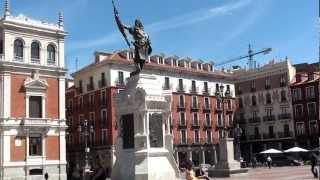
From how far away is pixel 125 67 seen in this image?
243 feet

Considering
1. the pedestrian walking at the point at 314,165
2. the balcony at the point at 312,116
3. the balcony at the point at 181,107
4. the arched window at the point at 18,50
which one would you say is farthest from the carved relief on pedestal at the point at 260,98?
the pedestrian walking at the point at 314,165

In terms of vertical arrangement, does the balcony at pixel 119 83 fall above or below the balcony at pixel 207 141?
above

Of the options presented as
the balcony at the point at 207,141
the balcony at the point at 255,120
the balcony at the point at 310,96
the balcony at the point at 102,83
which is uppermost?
the balcony at the point at 102,83

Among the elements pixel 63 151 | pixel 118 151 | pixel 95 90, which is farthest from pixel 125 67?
pixel 118 151

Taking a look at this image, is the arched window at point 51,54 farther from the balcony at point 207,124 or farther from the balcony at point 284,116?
the balcony at point 284,116

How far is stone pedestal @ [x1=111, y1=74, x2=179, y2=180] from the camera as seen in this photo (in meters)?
25.2

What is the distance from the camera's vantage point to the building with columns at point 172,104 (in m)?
73.2

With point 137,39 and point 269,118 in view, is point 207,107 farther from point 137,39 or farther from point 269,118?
point 137,39

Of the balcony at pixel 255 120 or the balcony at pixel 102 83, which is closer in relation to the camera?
the balcony at pixel 102 83

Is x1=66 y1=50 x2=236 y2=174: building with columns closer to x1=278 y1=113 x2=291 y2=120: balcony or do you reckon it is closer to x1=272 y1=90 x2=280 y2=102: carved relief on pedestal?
x1=272 y1=90 x2=280 y2=102: carved relief on pedestal

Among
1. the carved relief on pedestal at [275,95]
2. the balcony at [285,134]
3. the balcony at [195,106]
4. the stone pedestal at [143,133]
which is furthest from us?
the carved relief on pedestal at [275,95]

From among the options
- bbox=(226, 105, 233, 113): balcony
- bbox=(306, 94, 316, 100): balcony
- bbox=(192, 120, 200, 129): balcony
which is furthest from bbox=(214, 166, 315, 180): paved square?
bbox=(226, 105, 233, 113): balcony

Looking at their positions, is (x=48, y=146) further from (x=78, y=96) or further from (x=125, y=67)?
(x=78, y=96)

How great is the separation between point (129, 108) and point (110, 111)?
46983 millimetres
